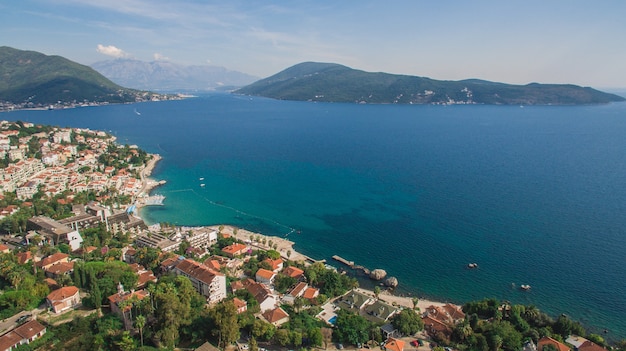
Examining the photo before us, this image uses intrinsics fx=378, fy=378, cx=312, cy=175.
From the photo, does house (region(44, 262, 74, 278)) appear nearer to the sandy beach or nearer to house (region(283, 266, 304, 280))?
the sandy beach

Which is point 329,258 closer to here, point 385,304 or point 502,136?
point 385,304

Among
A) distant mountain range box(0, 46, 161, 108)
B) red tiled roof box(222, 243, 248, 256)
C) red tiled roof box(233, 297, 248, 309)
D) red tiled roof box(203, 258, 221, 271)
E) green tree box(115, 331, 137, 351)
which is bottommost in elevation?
red tiled roof box(222, 243, 248, 256)

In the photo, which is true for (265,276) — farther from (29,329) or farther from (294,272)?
(29,329)

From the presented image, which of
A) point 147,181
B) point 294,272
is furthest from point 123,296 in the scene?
point 147,181

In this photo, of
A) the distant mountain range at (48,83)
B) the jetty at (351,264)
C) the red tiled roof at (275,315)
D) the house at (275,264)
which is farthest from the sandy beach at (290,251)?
the distant mountain range at (48,83)

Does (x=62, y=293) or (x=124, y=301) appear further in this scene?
(x=62, y=293)

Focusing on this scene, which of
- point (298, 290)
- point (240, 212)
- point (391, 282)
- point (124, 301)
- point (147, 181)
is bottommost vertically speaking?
point (391, 282)

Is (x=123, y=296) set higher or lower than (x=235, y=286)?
higher

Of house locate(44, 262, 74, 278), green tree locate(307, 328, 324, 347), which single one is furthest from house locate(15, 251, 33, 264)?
green tree locate(307, 328, 324, 347)
